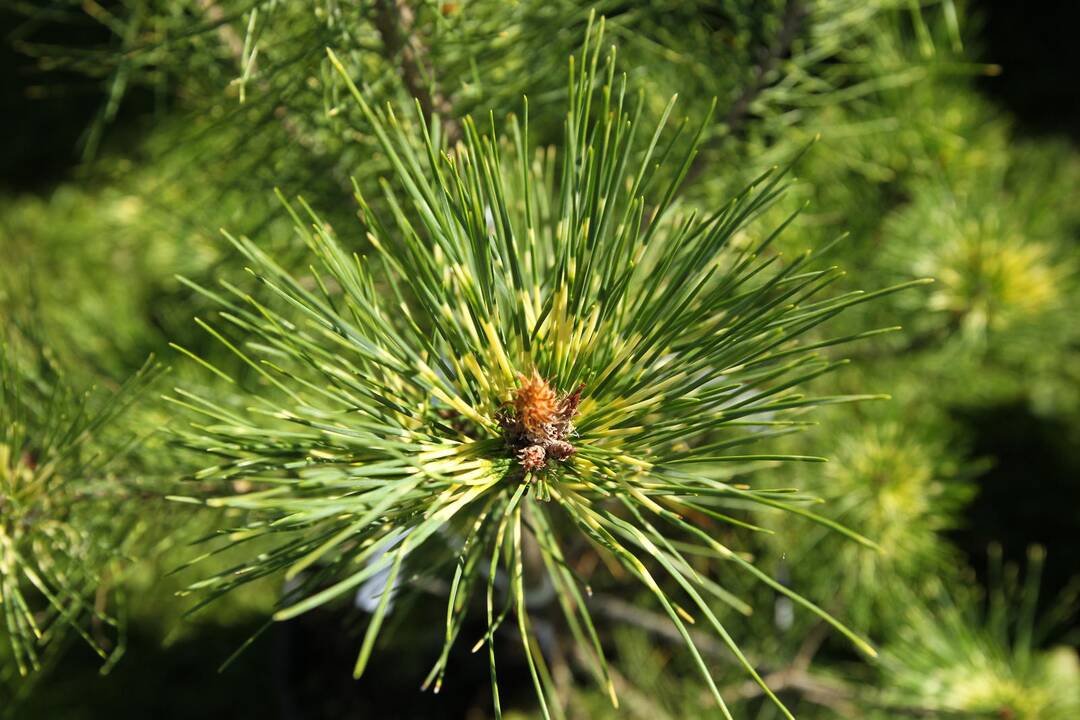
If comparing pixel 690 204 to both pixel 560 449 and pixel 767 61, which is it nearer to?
pixel 767 61

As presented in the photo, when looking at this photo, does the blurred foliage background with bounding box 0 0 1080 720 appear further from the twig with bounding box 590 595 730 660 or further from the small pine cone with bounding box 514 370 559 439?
the small pine cone with bounding box 514 370 559 439

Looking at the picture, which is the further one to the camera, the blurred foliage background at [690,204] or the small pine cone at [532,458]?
the blurred foliage background at [690,204]

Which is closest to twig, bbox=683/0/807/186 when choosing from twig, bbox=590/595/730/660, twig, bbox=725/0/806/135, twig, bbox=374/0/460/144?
twig, bbox=725/0/806/135

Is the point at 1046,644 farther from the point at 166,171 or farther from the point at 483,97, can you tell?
the point at 166,171

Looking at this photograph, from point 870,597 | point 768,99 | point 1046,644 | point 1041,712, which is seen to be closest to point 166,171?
point 768,99

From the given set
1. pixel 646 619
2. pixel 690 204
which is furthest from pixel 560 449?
pixel 646 619

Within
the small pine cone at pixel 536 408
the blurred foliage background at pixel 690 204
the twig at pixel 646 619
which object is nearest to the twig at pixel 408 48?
the blurred foliage background at pixel 690 204

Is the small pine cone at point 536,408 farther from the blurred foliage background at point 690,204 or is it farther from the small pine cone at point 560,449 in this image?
the blurred foliage background at point 690,204
